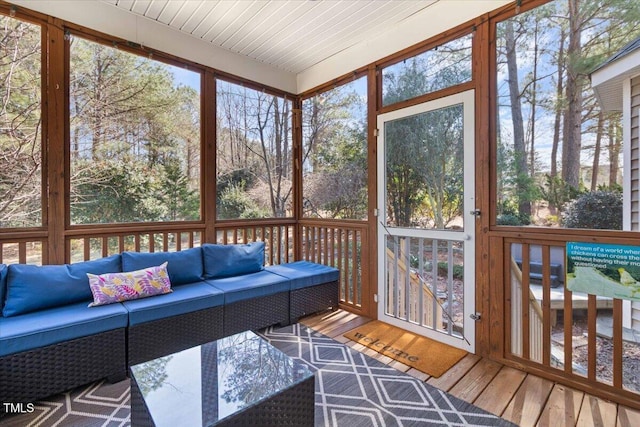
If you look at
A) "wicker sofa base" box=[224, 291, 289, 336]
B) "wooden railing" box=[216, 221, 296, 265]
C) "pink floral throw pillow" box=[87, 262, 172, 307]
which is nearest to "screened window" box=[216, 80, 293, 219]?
"wooden railing" box=[216, 221, 296, 265]

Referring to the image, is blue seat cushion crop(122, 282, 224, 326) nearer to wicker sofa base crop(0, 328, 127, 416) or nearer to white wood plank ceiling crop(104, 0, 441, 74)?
wicker sofa base crop(0, 328, 127, 416)

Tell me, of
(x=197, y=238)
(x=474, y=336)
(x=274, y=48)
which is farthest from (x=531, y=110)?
(x=197, y=238)

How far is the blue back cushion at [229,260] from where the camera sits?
3125mm

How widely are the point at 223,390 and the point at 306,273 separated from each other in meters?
1.95

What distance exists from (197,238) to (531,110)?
3.35 metres

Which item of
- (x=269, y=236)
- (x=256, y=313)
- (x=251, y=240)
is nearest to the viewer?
(x=256, y=313)

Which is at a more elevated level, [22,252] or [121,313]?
[22,252]

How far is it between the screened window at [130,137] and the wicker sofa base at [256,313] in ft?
4.01

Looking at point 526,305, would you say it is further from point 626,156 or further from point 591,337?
point 626,156

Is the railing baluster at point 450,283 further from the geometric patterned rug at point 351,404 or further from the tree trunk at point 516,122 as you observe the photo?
the geometric patterned rug at point 351,404

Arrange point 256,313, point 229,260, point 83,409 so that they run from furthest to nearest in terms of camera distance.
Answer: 1. point 229,260
2. point 256,313
3. point 83,409

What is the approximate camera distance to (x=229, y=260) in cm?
321

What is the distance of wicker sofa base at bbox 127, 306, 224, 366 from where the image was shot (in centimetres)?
222

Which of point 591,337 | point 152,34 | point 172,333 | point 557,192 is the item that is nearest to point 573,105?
point 557,192
